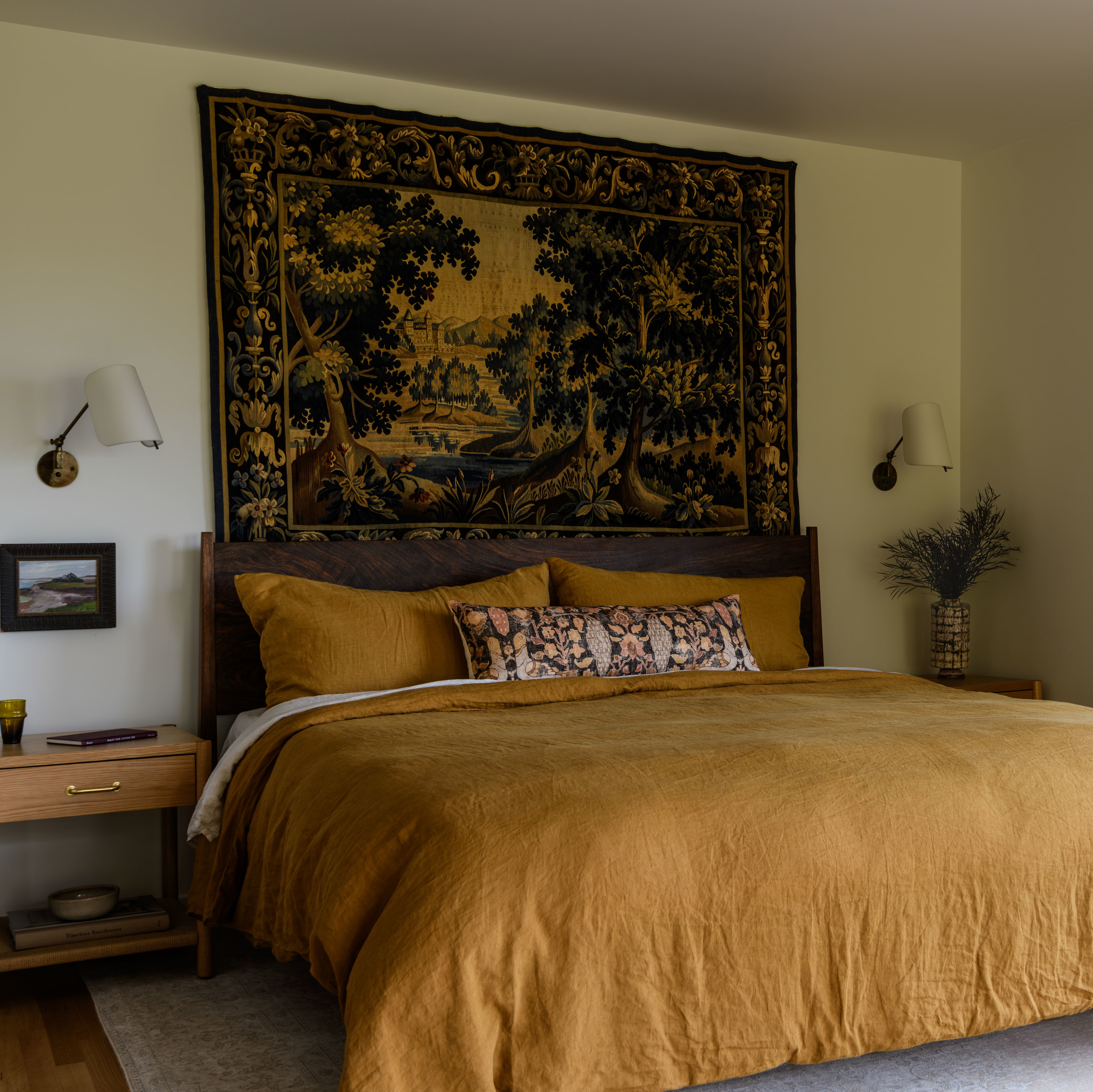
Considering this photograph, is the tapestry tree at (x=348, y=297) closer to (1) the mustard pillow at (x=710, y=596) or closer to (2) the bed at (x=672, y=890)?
(1) the mustard pillow at (x=710, y=596)

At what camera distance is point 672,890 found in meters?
1.79

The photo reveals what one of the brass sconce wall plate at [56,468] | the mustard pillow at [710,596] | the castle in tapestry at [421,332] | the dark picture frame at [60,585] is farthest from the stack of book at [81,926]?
the castle in tapestry at [421,332]

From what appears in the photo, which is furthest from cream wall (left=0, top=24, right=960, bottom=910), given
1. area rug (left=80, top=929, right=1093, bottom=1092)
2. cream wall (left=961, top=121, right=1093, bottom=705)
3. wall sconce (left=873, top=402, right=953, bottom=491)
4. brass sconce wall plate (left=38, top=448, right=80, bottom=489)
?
cream wall (left=961, top=121, right=1093, bottom=705)

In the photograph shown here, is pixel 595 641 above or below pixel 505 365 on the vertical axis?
below

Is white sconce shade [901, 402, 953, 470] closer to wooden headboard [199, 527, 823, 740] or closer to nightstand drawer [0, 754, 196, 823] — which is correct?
wooden headboard [199, 527, 823, 740]

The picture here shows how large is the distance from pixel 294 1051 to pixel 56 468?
5.88ft

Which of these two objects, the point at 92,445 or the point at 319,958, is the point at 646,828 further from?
the point at 92,445

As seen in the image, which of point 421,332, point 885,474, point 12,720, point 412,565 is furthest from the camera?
point 885,474

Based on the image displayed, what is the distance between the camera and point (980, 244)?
174 inches

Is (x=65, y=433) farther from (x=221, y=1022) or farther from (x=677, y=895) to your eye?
(x=677, y=895)

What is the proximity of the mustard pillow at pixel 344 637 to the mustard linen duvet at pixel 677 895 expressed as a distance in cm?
70

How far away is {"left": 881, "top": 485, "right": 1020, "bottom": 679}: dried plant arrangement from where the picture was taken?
4125 mm

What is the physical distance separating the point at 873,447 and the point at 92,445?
2.89 m

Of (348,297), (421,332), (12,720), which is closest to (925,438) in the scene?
(421,332)
